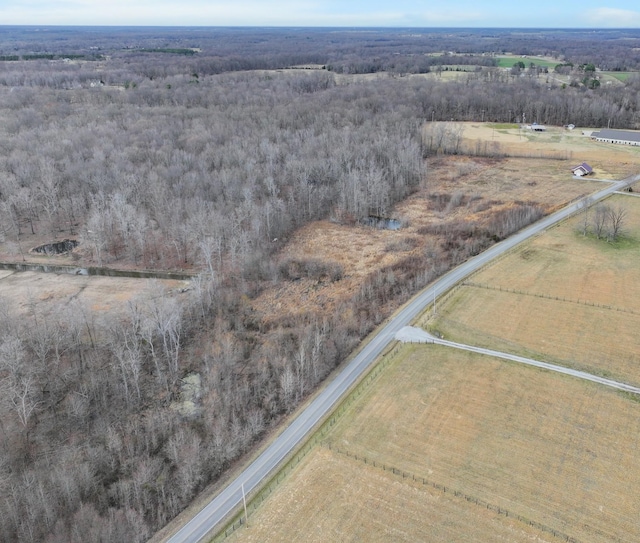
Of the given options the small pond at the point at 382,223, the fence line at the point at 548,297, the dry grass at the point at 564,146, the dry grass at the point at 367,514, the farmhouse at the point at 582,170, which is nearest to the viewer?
the dry grass at the point at 367,514

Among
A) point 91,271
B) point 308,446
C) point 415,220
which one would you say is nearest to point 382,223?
point 415,220

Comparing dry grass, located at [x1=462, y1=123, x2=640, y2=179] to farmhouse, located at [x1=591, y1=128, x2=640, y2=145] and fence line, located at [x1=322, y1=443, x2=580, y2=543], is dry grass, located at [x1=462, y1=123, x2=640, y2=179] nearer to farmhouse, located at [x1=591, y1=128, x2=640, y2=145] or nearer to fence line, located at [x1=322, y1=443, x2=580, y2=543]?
farmhouse, located at [x1=591, y1=128, x2=640, y2=145]

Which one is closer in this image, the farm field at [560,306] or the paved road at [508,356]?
the paved road at [508,356]

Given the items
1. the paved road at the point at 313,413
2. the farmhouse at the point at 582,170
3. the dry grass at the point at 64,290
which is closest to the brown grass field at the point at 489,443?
the paved road at the point at 313,413

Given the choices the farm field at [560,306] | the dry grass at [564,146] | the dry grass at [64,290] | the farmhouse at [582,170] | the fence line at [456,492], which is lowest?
the fence line at [456,492]

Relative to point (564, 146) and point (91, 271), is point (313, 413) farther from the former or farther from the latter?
point (564, 146)

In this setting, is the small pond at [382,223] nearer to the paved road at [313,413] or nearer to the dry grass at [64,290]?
the paved road at [313,413]

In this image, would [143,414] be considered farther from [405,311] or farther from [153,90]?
[153,90]
